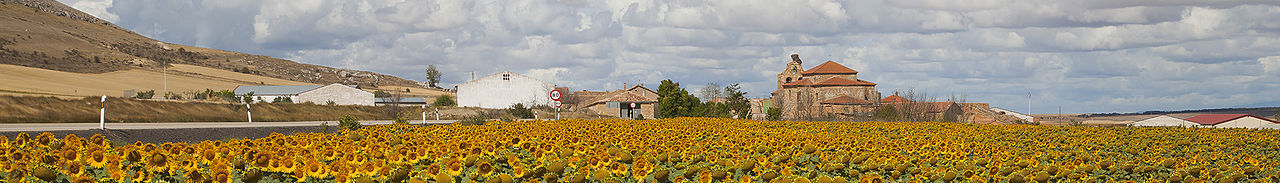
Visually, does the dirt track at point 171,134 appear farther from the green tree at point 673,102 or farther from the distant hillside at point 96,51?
the distant hillside at point 96,51

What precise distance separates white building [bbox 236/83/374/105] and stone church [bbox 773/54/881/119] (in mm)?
42361

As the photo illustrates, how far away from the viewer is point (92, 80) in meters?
105

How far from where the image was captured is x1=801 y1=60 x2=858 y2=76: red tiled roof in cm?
9500

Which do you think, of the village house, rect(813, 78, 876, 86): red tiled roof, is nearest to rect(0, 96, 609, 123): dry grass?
the village house

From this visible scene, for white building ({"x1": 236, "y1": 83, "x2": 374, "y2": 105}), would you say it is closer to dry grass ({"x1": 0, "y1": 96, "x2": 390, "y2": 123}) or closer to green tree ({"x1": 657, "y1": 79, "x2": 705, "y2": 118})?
dry grass ({"x1": 0, "y1": 96, "x2": 390, "y2": 123})

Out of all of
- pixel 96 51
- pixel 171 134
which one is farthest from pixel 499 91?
pixel 96 51

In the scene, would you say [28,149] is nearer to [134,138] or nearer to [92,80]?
[134,138]

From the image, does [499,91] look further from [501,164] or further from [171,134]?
[501,164]

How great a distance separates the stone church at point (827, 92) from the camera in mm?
86625

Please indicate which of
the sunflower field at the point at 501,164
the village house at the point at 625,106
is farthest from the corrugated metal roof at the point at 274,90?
the sunflower field at the point at 501,164

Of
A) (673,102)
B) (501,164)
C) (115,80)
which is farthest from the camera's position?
(115,80)

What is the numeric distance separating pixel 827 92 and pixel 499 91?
30.1m

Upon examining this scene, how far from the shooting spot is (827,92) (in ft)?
302

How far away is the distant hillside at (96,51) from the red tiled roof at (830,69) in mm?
81935
